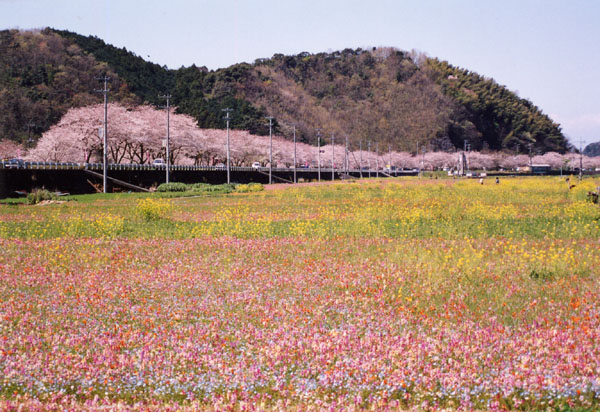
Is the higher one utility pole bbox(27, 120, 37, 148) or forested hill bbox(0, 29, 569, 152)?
forested hill bbox(0, 29, 569, 152)

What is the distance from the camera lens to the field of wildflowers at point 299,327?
5754 millimetres

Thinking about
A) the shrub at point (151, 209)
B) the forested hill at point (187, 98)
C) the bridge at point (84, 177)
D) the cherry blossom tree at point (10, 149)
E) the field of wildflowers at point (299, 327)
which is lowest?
the field of wildflowers at point (299, 327)

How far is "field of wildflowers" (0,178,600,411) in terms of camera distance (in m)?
5.75

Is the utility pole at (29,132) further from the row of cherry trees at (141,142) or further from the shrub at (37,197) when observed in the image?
the shrub at (37,197)

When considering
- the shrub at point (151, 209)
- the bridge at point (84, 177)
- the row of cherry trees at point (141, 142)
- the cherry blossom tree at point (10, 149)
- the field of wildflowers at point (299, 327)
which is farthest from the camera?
the cherry blossom tree at point (10, 149)

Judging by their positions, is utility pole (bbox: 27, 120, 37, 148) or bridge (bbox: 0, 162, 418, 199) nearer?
bridge (bbox: 0, 162, 418, 199)

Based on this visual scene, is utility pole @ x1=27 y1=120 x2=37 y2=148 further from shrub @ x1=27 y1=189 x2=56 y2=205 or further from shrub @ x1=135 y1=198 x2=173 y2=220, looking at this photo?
shrub @ x1=135 y1=198 x2=173 y2=220

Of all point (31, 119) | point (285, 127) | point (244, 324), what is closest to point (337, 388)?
point (244, 324)

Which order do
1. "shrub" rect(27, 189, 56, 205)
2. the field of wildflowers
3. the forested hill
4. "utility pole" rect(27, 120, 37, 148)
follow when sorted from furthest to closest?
the forested hill → "utility pole" rect(27, 120, 37, 148) → "shrub" rect(27, 189, 56, 205) → the field of wildflowers

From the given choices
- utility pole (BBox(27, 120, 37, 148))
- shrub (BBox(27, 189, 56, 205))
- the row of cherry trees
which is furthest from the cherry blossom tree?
shrub (BBox(27, 189, 56, 205))

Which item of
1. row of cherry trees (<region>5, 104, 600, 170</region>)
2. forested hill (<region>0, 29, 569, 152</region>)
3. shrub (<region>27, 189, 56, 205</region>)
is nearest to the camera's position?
A: shrub (<region>27, 189, 56, 205</region>)

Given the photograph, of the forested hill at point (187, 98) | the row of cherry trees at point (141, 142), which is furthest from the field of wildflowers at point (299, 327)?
the forested hill at point (187, 98)

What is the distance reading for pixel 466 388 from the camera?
5629mm

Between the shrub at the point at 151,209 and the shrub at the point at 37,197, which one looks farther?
the shrub at the point at 37,197
